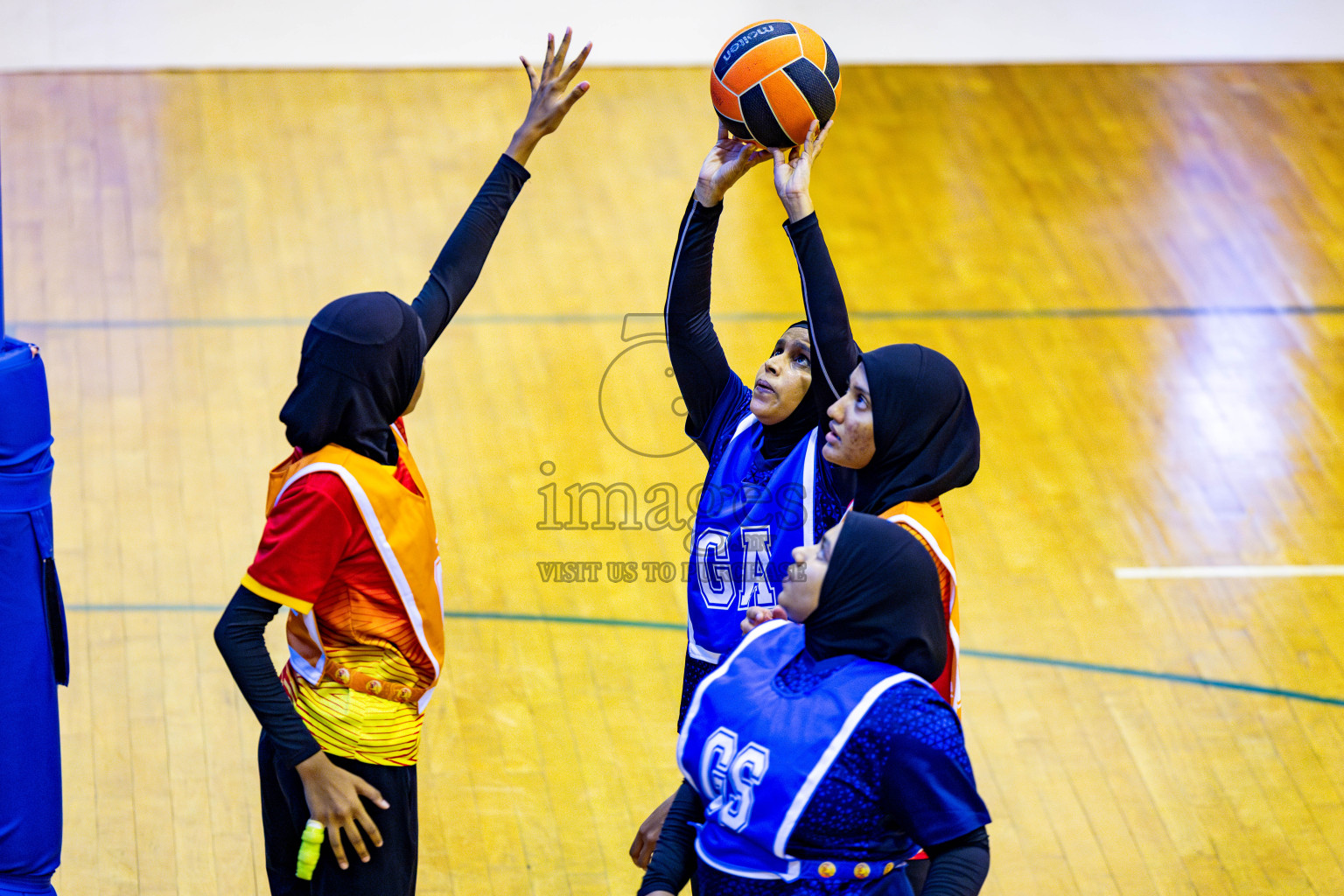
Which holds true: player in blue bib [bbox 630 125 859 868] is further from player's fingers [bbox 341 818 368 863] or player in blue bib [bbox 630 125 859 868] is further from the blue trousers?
the blue trousers

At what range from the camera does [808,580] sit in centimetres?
219

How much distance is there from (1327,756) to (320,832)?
3.11 m

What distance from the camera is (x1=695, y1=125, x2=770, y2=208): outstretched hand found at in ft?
9.53

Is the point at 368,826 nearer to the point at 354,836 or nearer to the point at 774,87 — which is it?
the point at 354,836

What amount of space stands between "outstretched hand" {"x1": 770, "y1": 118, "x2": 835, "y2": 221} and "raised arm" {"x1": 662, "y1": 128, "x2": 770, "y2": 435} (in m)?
0.08

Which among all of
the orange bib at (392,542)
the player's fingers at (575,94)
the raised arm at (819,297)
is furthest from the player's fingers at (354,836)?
the player's fingers at (575,94)

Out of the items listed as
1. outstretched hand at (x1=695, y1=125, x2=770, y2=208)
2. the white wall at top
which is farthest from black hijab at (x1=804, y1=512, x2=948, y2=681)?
the white wall at top

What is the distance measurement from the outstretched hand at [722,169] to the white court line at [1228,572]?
266 centimetres

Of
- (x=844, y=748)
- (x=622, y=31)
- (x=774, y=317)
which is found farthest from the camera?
(x=622, y=31)

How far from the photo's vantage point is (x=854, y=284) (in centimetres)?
638

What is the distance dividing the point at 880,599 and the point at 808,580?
0.38ft

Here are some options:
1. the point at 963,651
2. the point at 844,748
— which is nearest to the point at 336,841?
the point at 844,748

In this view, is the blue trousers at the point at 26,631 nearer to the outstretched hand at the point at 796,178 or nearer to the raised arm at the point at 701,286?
the raised arm at the point at 701,286

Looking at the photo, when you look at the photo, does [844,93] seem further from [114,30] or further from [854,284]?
[114,30]
